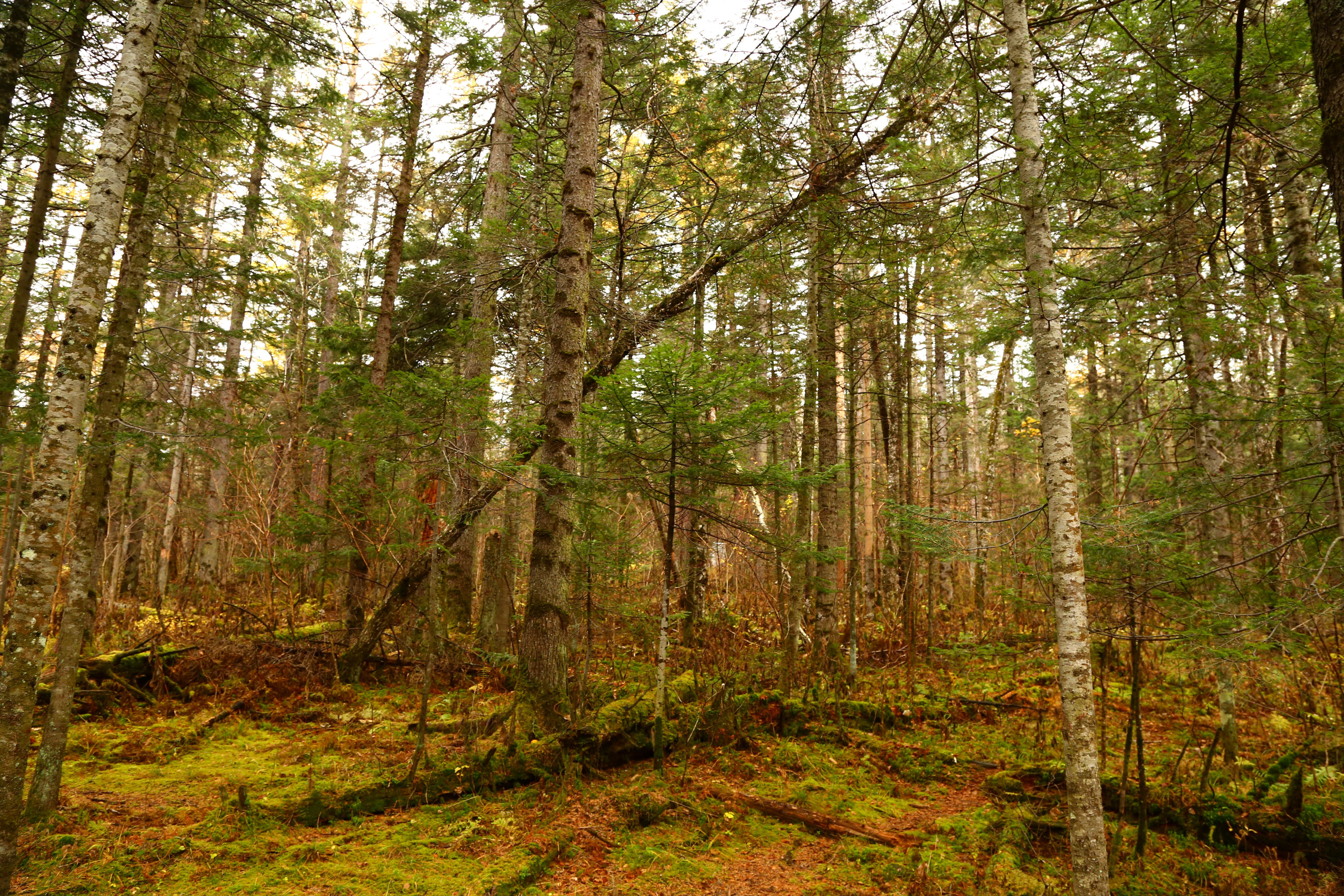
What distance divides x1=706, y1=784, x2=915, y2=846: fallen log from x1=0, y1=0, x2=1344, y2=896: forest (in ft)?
0.14

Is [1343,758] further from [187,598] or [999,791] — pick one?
[187,598]

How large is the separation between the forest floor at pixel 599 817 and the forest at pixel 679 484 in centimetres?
5

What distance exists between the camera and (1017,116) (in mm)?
5051

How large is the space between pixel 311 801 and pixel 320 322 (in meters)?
12.9

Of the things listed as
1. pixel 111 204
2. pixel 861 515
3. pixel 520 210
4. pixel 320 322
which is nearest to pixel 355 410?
pixel 320 322

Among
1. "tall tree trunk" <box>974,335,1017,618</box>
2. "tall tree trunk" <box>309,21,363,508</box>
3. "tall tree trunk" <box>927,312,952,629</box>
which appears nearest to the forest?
"tall tree trunk" <box>974,335,1017,618</box>

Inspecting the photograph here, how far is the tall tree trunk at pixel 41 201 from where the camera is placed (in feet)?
21.2

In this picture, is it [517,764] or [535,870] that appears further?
[517,764]

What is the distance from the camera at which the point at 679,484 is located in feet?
25.6

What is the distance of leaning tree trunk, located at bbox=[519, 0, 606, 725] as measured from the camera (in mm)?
6438

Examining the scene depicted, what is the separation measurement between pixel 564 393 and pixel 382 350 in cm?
390

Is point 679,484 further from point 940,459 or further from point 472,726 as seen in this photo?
point 940,459

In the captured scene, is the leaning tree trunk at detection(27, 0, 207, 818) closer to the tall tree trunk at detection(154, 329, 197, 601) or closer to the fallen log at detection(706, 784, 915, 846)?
the tall tree trunk at detection(154, 329, 197, 601)

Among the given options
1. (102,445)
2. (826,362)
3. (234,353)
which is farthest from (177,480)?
(826,362)
